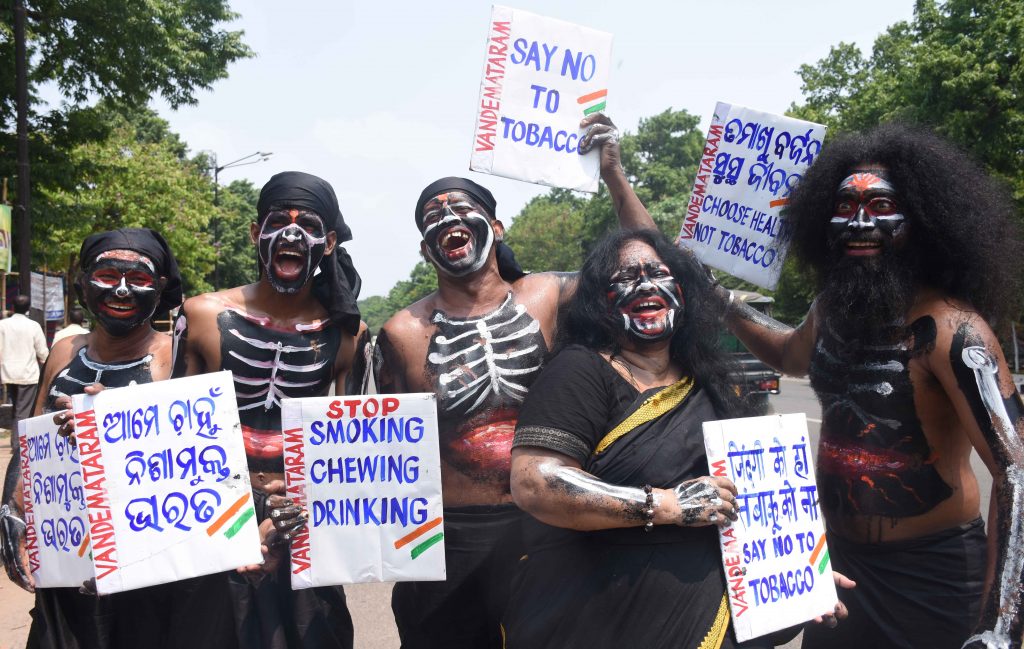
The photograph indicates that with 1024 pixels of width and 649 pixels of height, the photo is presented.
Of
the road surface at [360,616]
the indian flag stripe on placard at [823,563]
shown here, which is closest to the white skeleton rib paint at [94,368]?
the road surface at [360,616]

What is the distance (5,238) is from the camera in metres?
12.8

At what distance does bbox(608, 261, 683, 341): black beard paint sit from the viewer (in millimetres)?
2768

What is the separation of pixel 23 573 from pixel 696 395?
2.71 metres

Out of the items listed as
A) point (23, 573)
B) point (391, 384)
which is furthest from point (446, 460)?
point (23, 573)

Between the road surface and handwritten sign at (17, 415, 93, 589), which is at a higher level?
handwritten sign at (17, 415, 93, 589)

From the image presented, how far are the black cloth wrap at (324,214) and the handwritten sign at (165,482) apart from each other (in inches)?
27.2

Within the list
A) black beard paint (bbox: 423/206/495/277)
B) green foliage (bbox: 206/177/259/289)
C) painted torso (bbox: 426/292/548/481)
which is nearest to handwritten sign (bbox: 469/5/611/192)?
black beard paint (bbox: 423/206/495/277)

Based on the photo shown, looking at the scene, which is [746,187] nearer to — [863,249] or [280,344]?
[863,249]

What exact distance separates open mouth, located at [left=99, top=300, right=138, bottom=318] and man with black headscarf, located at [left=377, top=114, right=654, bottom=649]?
103 cm

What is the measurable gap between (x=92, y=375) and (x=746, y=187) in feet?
10.2

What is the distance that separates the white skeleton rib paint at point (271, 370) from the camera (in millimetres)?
3457

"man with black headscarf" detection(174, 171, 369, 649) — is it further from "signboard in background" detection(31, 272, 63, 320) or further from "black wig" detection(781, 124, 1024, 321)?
"signboard in background" detection(31, 272, 63, 320)

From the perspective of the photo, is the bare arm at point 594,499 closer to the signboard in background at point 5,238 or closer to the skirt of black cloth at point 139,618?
the skirt of black cloth at point 139,618

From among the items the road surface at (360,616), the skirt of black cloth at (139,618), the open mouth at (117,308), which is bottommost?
the road surface at (360,616)
